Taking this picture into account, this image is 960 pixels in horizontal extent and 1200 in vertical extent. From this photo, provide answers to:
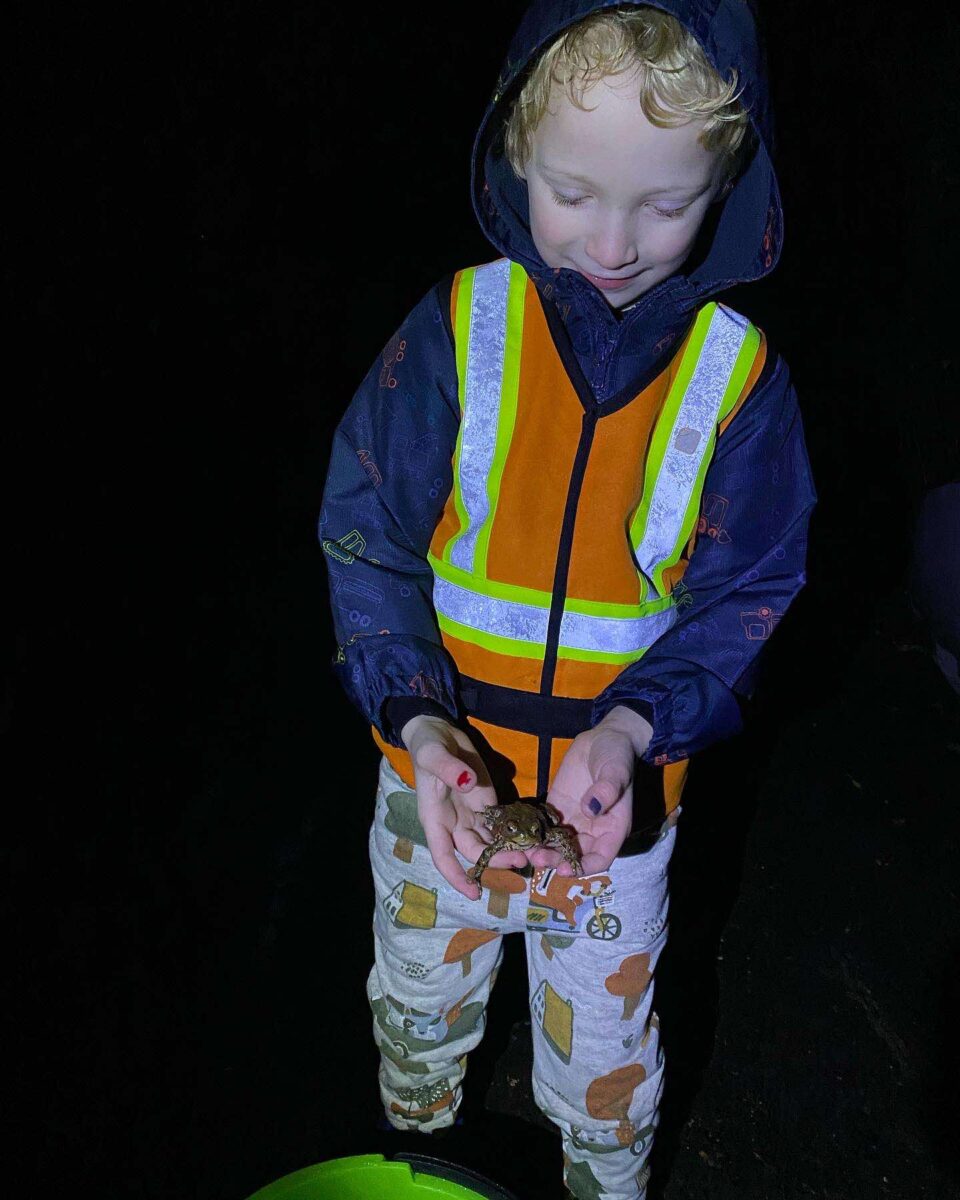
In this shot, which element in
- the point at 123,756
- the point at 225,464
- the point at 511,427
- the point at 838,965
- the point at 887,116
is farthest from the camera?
the point at 887,116

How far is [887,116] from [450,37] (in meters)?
1.37

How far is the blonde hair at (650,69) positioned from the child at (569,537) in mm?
36

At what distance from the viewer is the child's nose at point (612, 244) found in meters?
1.12

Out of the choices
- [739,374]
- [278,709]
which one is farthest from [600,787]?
[278,709]

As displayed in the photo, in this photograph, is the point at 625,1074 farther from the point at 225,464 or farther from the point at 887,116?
the point at 887,116

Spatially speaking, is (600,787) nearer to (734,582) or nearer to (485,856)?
(485,856)

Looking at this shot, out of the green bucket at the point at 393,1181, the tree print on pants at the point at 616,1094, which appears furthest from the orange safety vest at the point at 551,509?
the green bucket at the point at 393,1181

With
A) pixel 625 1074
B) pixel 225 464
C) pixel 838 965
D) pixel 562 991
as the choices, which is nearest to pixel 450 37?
pixel 225 464

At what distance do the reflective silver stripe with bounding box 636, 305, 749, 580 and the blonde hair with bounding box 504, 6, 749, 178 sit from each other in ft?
0.78

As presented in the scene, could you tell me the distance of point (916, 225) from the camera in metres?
2.86

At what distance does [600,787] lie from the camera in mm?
1231

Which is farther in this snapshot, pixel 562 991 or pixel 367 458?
pixel 562 991

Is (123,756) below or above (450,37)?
below

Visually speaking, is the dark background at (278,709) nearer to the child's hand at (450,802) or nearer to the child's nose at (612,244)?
the child's hand at (450,802)
